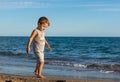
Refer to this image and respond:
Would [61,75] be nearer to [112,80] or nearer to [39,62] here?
[112,80]

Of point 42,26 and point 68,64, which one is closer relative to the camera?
point 42,26

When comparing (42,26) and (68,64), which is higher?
(42,26)

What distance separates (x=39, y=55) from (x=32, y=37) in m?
0.56

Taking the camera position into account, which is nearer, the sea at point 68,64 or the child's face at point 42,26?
the child's face at point 42,26

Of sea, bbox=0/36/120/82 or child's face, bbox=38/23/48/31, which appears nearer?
child's face, bbox=38/23/48/31

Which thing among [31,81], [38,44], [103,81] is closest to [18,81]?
[31,81]

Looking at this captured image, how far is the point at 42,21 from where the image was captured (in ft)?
33.8

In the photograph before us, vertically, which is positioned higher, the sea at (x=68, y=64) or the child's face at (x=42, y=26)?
the child's face at (x=42, y=26)

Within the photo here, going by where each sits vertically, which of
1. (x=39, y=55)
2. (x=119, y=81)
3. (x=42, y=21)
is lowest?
(x=119, y=81)

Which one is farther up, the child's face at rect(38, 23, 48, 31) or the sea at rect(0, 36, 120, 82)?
the child's face at rect(38, 23, 48, 31)

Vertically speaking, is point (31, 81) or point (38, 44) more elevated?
point (38, 44)

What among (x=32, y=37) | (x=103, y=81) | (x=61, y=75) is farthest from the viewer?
(x=61, y=75)

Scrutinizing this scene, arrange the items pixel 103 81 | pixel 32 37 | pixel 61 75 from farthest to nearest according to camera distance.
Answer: pixel 61 75
pixel 103 81
pixel 32 37

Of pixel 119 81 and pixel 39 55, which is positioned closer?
pixel 39 55
